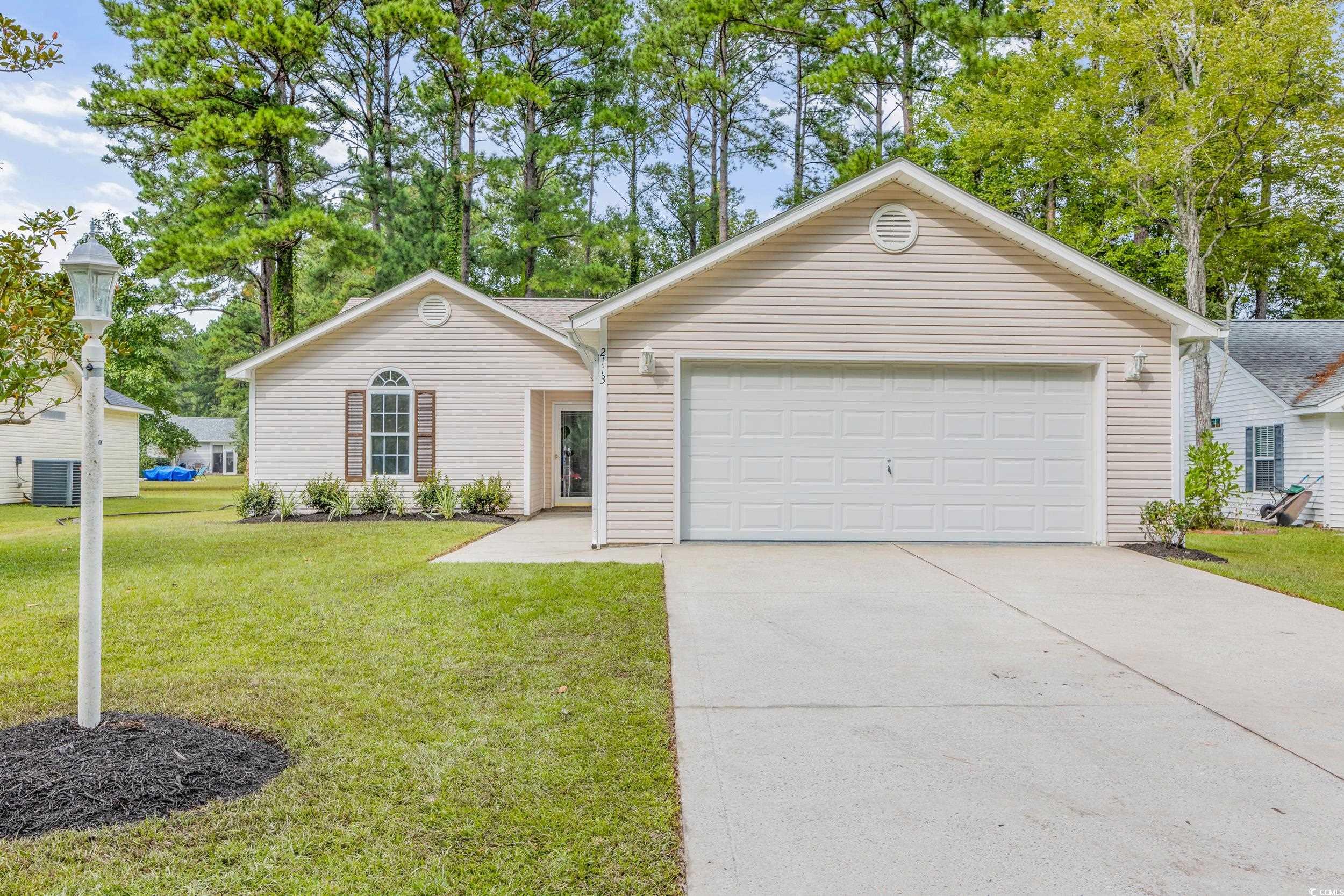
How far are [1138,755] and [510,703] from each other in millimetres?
2980

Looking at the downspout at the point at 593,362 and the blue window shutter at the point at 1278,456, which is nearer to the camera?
the downspout at the point at 593,362

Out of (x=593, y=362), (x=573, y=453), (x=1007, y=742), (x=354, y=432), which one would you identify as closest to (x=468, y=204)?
(x=573, y=453)

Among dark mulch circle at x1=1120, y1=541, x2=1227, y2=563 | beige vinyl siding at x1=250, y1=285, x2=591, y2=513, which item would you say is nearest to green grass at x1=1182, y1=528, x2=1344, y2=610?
dark mulch circle at x1=1120, y1=541, x2=1227, y2=563

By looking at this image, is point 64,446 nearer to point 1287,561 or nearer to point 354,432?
point 354,432

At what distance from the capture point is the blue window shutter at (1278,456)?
15.5 m

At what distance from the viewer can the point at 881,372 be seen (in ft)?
31.1

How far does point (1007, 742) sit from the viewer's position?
359 cm

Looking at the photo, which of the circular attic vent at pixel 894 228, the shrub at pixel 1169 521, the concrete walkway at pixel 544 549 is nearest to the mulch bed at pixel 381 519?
the concrete walkway at pixel 544 549

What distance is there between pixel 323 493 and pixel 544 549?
630cm

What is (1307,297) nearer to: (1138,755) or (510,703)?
(1138,755)

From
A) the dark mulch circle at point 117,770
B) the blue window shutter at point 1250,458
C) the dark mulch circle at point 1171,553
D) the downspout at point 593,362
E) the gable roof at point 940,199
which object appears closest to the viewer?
the dark mulch circle at point 117,770

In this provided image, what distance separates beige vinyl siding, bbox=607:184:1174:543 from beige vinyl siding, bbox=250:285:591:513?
5.08m

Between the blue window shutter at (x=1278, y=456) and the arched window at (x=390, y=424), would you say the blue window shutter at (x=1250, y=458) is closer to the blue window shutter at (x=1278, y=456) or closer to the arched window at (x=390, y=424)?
the blue window shutter at (x=1278, y=456)

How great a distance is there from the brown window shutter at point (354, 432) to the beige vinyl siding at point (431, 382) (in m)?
0.10
